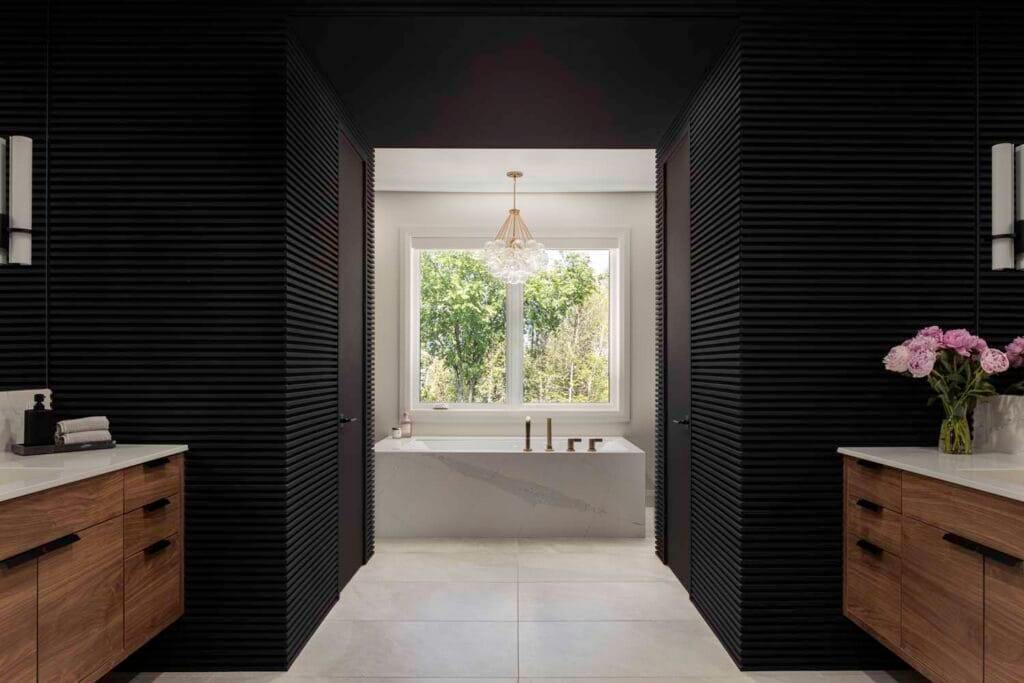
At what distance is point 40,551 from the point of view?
183cm

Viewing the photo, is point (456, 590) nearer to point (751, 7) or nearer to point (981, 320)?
point (981, 320)

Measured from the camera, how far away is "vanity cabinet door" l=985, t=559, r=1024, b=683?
1771mm

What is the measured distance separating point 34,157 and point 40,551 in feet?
5.33

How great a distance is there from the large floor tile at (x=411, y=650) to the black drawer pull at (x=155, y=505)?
818 millimetres

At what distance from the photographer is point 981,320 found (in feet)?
8.87

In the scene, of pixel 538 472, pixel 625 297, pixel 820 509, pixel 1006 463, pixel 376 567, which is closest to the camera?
pixel 1006 463

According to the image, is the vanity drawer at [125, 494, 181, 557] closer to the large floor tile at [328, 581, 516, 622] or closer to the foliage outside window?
the large floor tile at [328, 581, 516, 622]

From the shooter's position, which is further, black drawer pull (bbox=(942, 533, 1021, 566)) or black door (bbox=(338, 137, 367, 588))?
black door (bbox=(338, 137, 367, 588))

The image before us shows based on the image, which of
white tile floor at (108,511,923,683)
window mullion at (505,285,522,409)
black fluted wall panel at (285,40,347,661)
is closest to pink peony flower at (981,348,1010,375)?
white tile floor at (108,511,923,683)

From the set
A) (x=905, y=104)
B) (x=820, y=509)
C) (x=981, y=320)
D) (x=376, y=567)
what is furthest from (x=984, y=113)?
(x=376, y=567)

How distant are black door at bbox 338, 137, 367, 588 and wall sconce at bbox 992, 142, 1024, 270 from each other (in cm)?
283

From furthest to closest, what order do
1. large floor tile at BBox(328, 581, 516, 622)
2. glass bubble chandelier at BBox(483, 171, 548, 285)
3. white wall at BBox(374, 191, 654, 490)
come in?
1. white wall at BBox(374, 191, 654, 490)
2. glass bubble chandelier at BBox(483, 171, 548, 285)
3. large floor tile at BBox(328, 581, 516, 622)

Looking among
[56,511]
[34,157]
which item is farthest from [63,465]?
[34,157]

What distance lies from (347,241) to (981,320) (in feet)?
9.68
